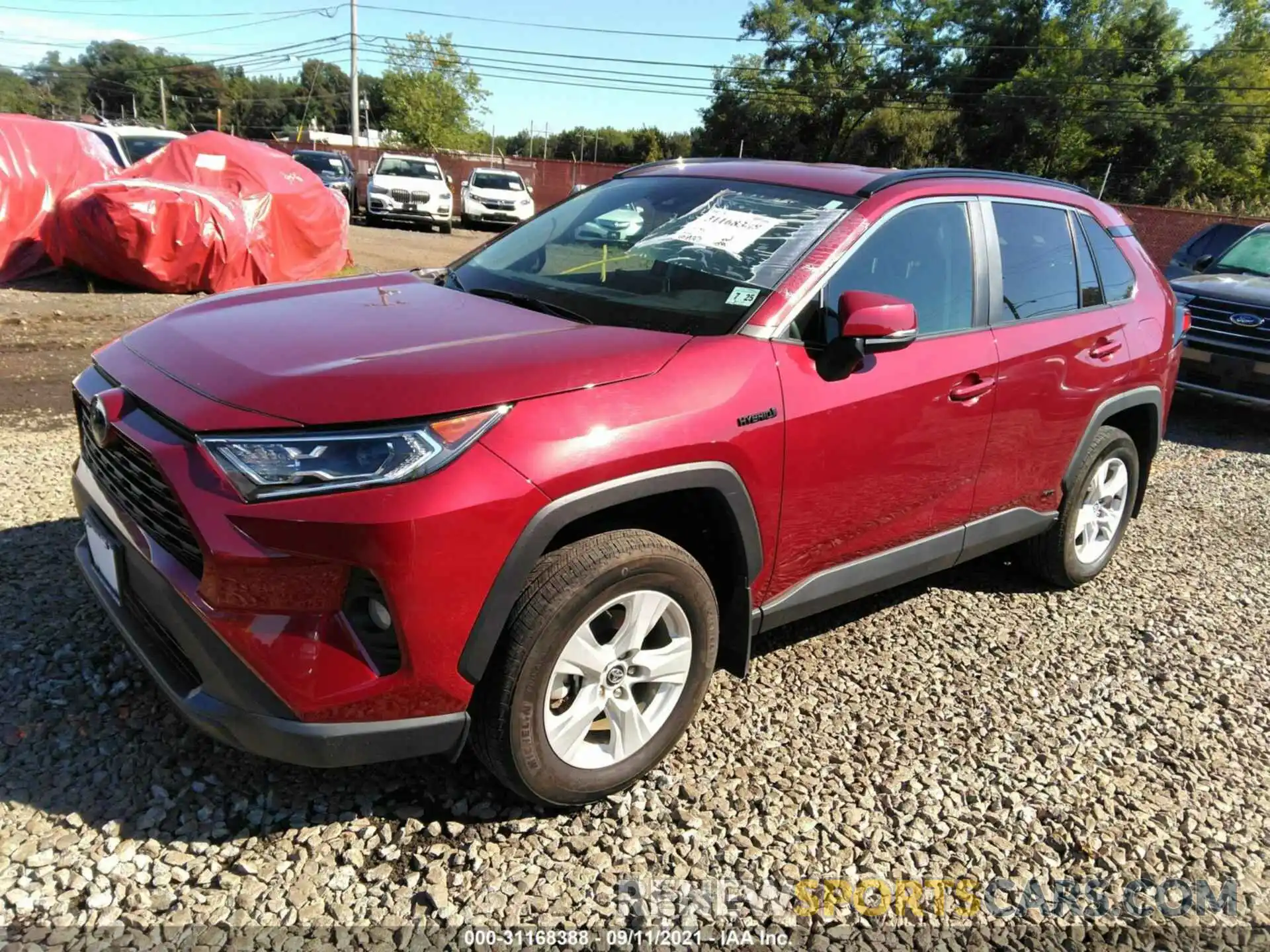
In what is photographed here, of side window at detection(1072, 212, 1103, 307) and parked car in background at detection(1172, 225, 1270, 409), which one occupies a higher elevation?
side window at detection(1072, 212, 1103, 307)

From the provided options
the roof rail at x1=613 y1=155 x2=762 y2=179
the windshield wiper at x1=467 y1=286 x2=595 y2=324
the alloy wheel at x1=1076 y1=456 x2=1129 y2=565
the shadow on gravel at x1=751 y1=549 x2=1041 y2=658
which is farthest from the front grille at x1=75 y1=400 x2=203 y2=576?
the alloy wheel at x1=1076 y1=456 x2=1129 y2=565

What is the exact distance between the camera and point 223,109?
324 ft

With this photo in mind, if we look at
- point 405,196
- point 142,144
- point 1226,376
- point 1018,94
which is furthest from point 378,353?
point 1018,94

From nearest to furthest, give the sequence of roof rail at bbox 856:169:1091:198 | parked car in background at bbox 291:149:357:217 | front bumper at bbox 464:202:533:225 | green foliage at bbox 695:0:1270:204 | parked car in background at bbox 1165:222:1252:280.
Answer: roof rail at bbox 856:169:1091:198 → parked car in background at bbox 1165:222:1252:280 → parked car in background at bbox 291:149:357:217 → front bumper at bbox 464:202:533:225 → green foliage at bbox 695:0:1270:204

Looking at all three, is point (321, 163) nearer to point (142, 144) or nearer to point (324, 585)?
point (142, 144)

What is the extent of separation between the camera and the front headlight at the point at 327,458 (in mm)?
2061

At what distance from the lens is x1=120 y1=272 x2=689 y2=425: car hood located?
7.10ft

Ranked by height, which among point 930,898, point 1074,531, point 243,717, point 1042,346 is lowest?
point 930,898

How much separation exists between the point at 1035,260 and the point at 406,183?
62.5ft

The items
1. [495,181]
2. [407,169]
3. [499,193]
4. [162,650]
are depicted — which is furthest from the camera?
[495,181]

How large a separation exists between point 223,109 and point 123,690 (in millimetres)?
113886

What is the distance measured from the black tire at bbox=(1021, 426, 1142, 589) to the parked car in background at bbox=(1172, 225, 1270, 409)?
4054 mm

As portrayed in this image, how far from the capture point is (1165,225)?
2038 centimetres

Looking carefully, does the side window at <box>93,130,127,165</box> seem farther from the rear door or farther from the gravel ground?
the rear door
